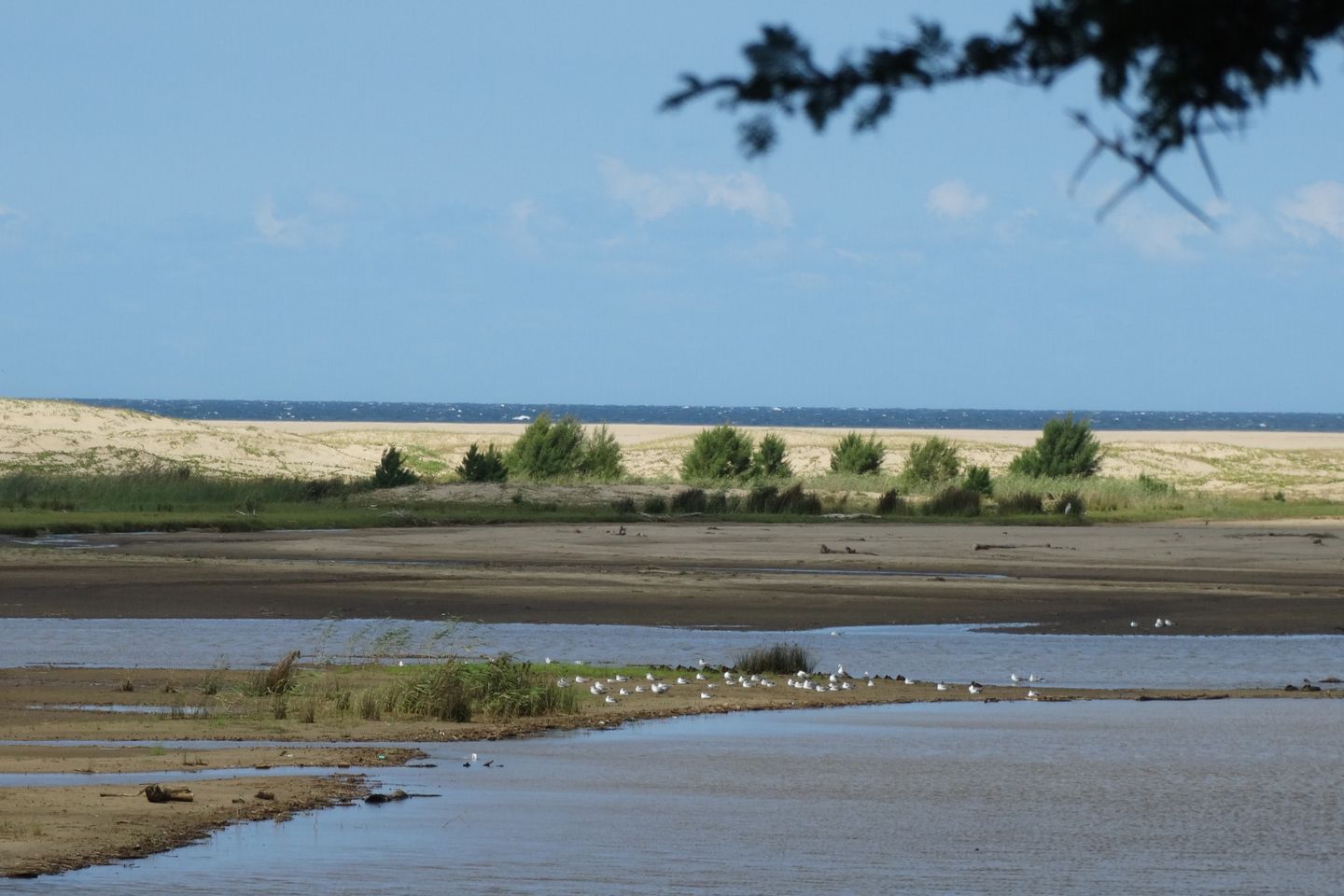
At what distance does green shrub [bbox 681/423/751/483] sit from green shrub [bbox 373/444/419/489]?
8.27m

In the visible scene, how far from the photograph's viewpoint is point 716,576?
1123 inches

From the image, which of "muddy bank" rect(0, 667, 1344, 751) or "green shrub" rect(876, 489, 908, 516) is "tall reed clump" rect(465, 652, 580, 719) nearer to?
"muddy bank" rect(0, 667, 1344, 751)

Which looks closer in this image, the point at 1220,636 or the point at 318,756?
the point at 318,756

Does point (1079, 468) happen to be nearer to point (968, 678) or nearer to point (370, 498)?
point (370, 498)

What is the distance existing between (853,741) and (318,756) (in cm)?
378

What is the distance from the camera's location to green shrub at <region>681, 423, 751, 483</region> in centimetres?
5275

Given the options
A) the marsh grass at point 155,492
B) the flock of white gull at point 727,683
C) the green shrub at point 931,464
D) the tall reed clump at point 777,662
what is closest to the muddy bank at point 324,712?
the flock of white gull at point 727,683

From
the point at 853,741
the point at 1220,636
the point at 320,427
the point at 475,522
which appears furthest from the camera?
the point at 320,427

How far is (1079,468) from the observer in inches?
2104

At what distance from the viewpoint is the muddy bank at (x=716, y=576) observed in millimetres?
23500

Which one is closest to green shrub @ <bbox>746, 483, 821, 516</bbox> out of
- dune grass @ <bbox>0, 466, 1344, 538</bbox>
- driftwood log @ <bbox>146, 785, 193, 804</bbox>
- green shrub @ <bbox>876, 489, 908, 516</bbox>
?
dune grass @ <bbox>0, 466, 1344, 538</bbox>

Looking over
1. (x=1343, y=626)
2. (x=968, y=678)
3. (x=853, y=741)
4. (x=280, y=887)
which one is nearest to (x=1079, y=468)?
(x=1343, y=626)

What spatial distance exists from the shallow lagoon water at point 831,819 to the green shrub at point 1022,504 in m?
29.6

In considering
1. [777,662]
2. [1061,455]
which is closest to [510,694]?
[777,662]
